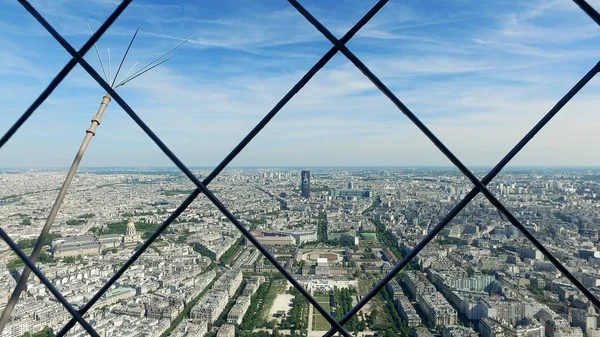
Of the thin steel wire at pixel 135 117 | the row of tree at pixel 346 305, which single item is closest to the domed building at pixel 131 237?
the row of tree at pixel 346 305

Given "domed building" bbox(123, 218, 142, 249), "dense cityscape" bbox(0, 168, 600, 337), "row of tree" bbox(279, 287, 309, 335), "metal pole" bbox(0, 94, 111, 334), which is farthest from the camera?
"domed building" bbox(123, 218, 142, 249)

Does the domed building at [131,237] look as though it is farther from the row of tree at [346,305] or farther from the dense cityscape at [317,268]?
the row of tree at [346,305]

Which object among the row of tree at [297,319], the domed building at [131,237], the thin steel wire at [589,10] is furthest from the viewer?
the domed building at [131,237]

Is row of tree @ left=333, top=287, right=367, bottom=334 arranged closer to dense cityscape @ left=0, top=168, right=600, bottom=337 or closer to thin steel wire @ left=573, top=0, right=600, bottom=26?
dense cityscape @ left=0, top=168, right=600, bottom=337

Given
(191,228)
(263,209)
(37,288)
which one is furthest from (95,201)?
(37,288)

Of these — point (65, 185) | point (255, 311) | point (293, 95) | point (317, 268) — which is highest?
point (293, 95)

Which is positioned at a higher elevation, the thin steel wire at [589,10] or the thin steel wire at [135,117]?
the thin steel wire at [589,10]

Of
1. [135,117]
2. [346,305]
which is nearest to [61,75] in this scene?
[135,117]

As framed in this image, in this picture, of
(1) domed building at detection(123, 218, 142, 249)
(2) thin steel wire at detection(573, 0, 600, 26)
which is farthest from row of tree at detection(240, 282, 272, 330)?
(2) thin steel wire at detection(573, 0, 600, 26)

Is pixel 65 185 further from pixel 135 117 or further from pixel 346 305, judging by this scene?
pixel 346 305
